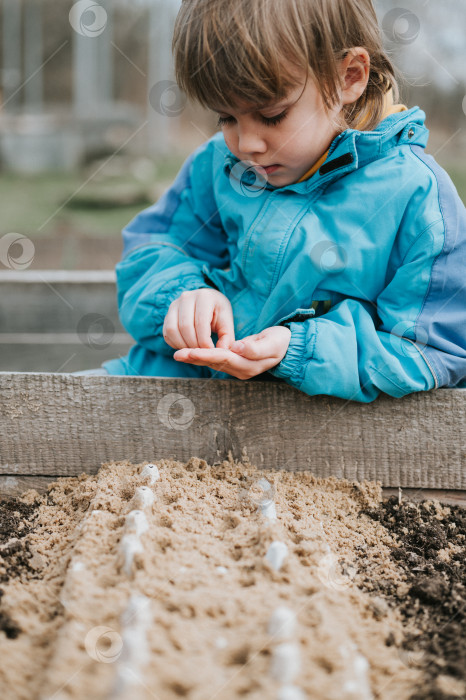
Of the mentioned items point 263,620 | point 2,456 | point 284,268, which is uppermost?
point 284,268

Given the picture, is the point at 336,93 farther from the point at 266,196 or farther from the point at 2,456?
the point at 2,456

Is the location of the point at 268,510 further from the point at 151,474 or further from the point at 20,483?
the point at 20,483

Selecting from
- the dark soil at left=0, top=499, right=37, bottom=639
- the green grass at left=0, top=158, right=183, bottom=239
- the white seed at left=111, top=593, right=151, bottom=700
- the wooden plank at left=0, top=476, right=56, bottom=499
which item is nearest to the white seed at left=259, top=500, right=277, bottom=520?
the white seed at left=111, top=593, right=151, bottom=700

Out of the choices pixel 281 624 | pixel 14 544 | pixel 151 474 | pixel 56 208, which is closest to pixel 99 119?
pixel 56 208

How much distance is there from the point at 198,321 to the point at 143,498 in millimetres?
513

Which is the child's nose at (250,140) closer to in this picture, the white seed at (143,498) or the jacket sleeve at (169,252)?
the jacket sleeve at (169,252)

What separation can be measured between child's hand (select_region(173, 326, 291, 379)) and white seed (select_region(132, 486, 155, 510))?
0.30 m

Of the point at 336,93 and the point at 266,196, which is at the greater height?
the point at 336,93

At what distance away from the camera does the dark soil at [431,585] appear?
41.9 inches

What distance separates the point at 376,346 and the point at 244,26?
802 mm

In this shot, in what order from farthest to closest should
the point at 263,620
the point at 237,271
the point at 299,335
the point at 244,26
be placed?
the point at 237,271
the point at 299,335
the point at 244,26
the point at 263,620

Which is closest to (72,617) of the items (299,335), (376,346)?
(299,335)

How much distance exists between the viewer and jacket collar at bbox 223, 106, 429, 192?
1.67m

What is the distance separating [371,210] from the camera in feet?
5.64
